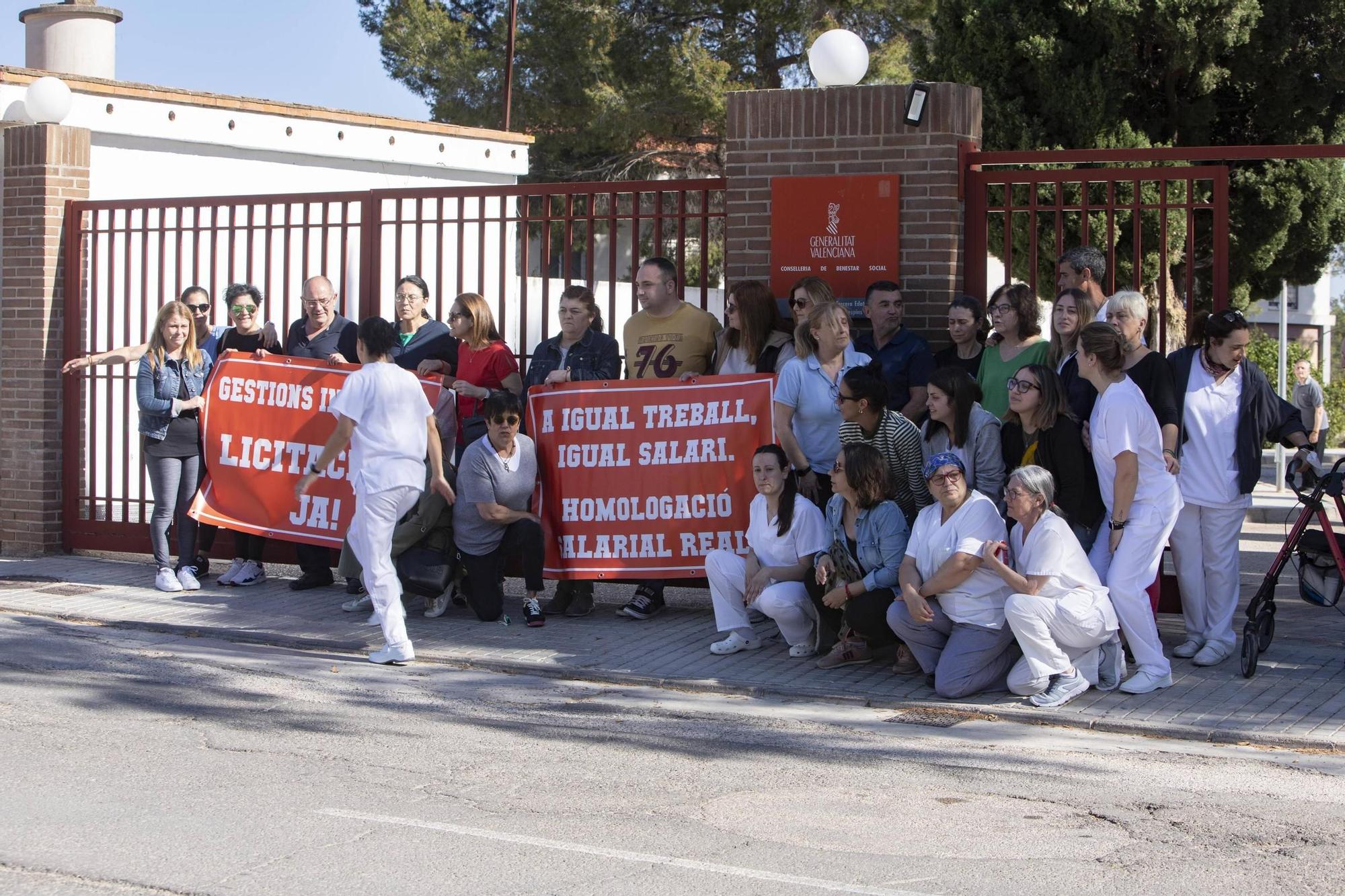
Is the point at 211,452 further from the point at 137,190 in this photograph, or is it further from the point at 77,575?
the point at 137,190

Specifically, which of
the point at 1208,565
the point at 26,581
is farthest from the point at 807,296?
the point at 26,581

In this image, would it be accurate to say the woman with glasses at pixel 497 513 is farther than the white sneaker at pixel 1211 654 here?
Yes

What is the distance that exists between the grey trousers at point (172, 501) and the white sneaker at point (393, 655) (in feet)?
10.1

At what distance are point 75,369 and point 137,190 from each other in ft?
8.89

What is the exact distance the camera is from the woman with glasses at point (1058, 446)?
781 centimetres

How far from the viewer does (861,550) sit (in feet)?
26.8

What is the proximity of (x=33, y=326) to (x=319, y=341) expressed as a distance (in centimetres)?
329

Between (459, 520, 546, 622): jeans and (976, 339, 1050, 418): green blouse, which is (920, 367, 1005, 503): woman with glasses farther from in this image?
(459, 520, 546, 622): jeans

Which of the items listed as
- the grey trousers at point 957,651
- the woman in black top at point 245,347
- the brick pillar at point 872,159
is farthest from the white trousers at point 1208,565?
the woman in black top at point 245,347

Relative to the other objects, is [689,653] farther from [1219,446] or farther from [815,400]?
[1219,446]

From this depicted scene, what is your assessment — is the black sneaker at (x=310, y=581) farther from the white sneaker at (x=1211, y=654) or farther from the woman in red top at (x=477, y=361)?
the white sneaker at (x=1211, y=654)

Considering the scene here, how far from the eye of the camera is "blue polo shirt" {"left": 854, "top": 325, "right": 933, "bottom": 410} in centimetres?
896

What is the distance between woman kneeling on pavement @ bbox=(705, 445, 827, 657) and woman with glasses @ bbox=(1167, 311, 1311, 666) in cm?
197

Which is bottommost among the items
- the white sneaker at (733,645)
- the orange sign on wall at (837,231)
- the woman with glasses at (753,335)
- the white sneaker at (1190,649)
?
the white sneaker at (733,645)
